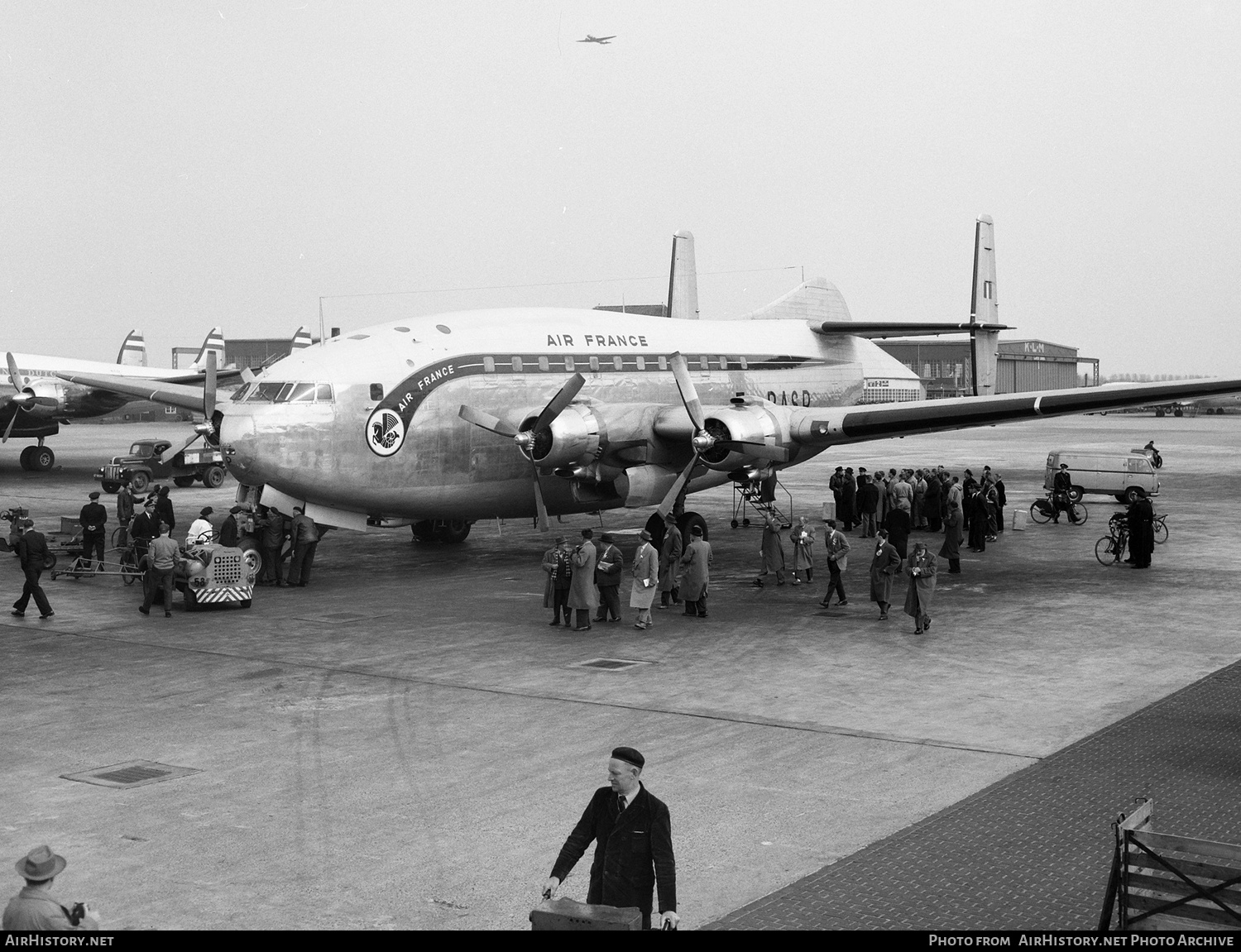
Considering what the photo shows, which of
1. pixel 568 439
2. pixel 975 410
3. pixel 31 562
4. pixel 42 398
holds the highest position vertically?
pixel 42 398

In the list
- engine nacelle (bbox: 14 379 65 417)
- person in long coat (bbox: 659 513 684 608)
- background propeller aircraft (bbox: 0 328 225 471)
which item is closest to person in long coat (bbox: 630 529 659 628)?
person in long coat (bbox: 659 513 684 608)

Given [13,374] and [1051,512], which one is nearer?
[1051,512]

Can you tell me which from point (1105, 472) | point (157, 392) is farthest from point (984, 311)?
point (157, 392)

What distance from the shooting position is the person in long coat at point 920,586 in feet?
59.3

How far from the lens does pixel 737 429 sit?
2275 centimetres

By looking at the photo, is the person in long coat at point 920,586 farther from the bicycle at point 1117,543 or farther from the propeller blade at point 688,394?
the bicycle at point 1117,543

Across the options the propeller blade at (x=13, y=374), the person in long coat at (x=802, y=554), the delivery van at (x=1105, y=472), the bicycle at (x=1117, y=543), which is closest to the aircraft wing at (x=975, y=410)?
the person in long coat at (x=802, y=554)

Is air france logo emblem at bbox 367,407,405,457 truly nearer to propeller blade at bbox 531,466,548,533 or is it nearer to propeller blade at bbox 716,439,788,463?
propeller blade at bbox 531,466,548,533

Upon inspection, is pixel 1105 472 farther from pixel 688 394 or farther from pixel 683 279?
pixel 688 394

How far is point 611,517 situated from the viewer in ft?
109

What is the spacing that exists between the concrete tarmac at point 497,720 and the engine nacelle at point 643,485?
2.07 metres

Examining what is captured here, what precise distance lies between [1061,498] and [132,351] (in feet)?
164

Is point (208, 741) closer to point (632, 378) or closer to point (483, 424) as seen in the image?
point (483, 424)
